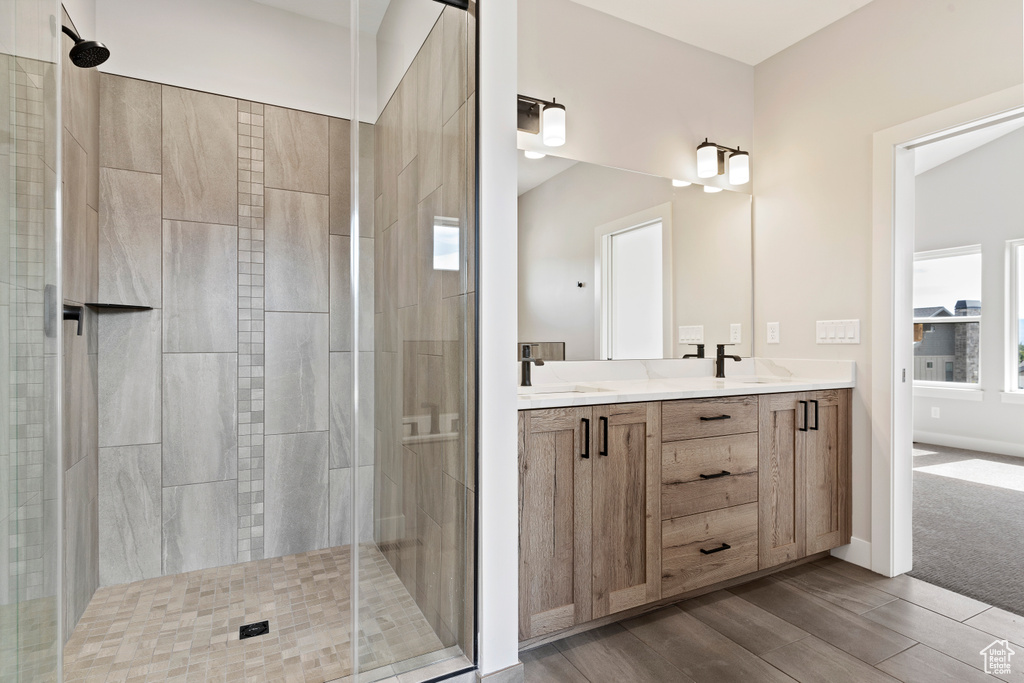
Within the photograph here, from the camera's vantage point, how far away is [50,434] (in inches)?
43.8

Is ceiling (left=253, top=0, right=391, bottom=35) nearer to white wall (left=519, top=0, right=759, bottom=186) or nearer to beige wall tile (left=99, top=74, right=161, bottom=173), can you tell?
beige wall tile (left=99, top=74, right=161, bottom=173)

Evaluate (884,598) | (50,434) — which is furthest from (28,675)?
(884,598)

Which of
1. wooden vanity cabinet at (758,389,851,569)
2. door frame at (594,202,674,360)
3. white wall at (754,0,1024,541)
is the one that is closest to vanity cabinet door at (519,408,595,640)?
door frame at (594,202,674,360)

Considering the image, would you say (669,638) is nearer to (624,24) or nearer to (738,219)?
(738,219)

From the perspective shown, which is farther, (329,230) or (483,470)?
(329,230)

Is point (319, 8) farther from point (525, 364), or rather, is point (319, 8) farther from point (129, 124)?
point (525, 364)

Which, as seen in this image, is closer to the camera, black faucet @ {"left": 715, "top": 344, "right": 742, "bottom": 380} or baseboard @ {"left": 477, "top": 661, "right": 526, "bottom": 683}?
baseboard @ {"left": 477, "top": 661, "right": 526, "bottom": 683}

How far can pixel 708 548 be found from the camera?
80.5 inches

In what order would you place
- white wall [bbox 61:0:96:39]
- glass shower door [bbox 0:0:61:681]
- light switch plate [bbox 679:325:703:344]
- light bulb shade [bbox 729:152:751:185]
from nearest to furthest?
1. glass shower door [bbox 0:0:61:681]
2. white wall [bbox 61:0:96:39]
3. light switch plate [bbox 679:325:703:344]
4. light bulb shade [bbox 729:152:751:185]

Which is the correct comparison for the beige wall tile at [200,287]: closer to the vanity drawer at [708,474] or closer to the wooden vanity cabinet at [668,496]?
the wooden vanity cabinet at [668,496]

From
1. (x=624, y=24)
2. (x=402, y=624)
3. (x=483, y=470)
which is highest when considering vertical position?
(x=624, y=24)

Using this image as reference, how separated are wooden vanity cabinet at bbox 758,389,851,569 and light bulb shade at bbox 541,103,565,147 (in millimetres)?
1448

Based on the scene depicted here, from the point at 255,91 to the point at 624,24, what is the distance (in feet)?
5.89

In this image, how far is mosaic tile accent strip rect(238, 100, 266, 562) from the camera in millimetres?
2410
